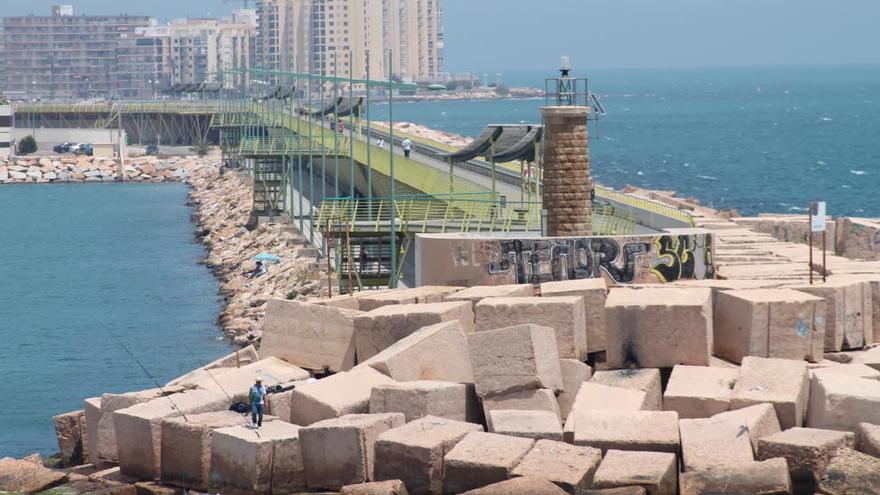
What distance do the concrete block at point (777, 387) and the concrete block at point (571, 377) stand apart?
7.08 ft

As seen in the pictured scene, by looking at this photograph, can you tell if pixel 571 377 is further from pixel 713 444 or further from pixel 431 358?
pixel 713 444

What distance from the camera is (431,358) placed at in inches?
830

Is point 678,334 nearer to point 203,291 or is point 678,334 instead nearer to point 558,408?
point 558,408

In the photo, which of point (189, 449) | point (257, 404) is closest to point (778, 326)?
point (257, 404)

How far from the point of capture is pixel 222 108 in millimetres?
126438

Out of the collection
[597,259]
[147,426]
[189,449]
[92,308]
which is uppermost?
[597,259]

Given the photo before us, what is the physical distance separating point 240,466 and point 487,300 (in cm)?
502

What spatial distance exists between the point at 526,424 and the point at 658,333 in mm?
3139

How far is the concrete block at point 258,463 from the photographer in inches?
739

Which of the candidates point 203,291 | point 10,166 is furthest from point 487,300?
point 10,166

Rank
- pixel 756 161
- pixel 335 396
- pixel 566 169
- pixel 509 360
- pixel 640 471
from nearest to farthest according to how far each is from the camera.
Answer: pixel 640 471, pixel 509 360, pixel 335 396, pixel 566 169, pixel 756 161

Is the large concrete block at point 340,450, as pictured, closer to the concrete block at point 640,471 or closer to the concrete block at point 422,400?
the concrete block at point 422,400

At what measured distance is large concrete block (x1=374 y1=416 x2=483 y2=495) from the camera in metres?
18.0

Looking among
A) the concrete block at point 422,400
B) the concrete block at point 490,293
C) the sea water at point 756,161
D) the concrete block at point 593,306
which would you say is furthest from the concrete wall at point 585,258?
the sea water at point 756,161
